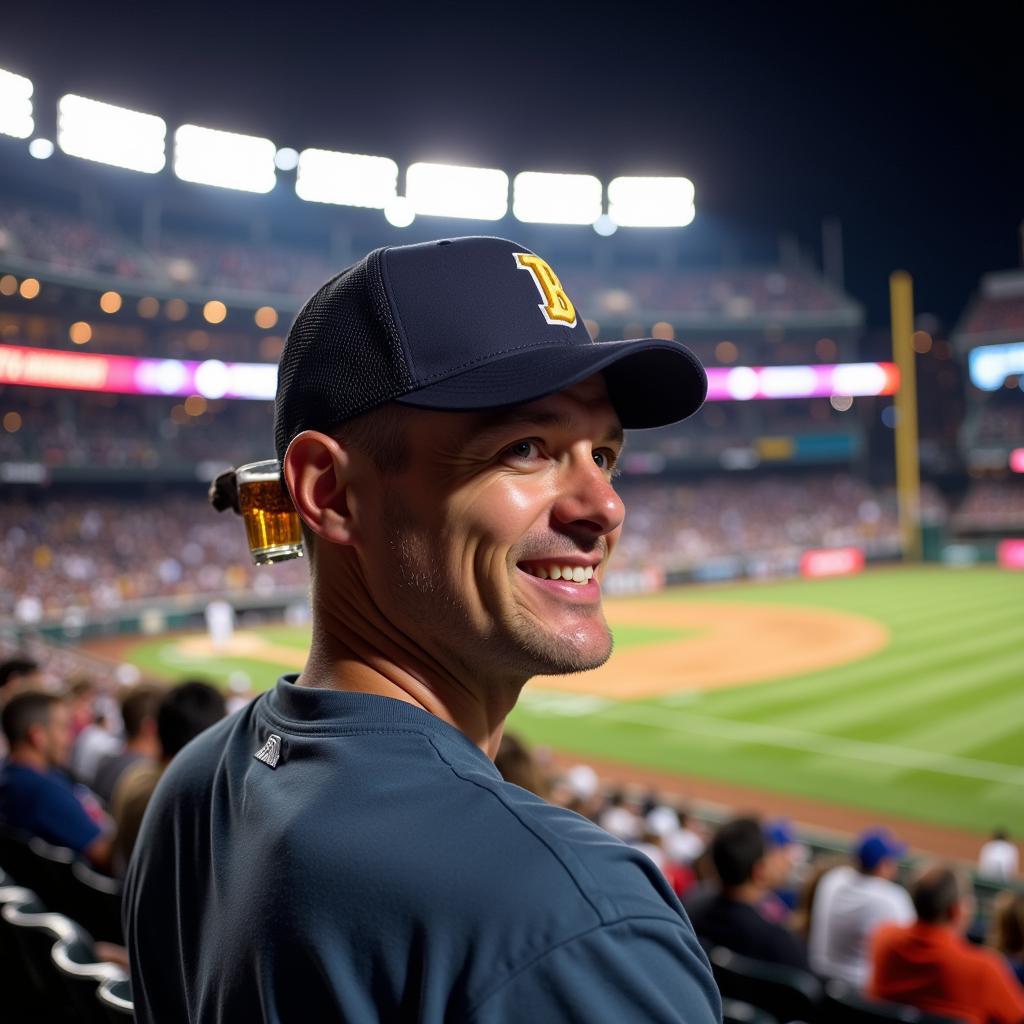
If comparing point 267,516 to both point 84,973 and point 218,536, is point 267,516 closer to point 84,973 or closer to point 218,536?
point 84,973

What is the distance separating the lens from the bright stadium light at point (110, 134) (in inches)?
1304

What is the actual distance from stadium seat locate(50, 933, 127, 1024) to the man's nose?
5.57 feet

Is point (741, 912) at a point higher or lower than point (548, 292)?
lower

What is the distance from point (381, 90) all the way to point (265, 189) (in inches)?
289

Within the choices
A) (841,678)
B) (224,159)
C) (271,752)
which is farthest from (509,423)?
(224,159)

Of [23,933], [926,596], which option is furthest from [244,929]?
[926,596]

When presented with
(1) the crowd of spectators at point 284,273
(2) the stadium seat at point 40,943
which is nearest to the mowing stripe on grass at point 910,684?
(2) the stadium seat at point 40,943

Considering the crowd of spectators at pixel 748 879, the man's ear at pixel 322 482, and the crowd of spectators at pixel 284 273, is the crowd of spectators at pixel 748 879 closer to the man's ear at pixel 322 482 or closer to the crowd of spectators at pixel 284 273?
the man's ear at pixel 322 482

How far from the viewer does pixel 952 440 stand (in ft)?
168

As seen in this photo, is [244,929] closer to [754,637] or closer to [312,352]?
[312,352]

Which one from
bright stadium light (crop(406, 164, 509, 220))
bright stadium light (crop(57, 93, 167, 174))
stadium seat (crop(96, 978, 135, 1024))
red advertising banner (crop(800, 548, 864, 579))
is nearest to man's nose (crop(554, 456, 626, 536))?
stadium seat (crop(96, 978, 135, 1024))

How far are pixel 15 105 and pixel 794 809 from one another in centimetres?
3101

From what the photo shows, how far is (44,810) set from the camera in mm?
5746

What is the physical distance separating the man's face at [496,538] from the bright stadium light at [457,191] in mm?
45076
